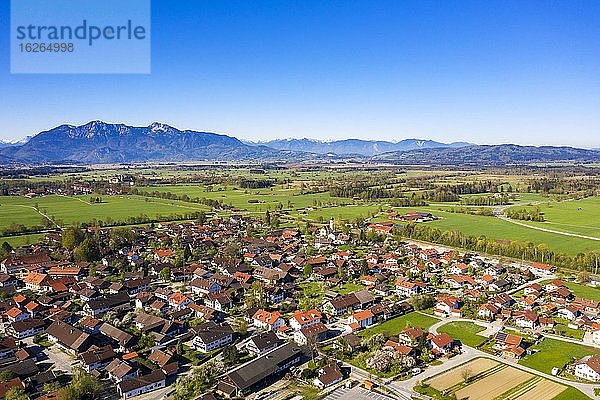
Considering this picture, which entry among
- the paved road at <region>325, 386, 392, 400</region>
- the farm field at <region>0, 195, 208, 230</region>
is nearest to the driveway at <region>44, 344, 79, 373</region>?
the paved road at <region>325, 386, 392, 400</region>

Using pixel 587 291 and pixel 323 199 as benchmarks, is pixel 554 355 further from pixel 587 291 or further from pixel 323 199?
pixel 323 199

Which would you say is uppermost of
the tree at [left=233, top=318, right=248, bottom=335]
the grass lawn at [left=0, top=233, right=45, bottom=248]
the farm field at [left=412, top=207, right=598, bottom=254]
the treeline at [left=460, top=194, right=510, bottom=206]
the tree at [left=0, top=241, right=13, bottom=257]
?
the treeline at [left=460, top=194, right=510, bottom=206]

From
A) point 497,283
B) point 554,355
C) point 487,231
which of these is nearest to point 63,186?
point 487,231

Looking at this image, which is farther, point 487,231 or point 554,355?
point 487,231

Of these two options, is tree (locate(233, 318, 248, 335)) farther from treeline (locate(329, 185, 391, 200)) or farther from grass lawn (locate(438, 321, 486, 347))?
treeline (locate(329, 185, 391, 200))

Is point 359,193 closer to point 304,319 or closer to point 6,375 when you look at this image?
point 304,319

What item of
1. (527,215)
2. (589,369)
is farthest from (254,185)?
(589,369)

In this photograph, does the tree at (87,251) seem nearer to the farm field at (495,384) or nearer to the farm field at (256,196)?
the farm field at (256,196)
